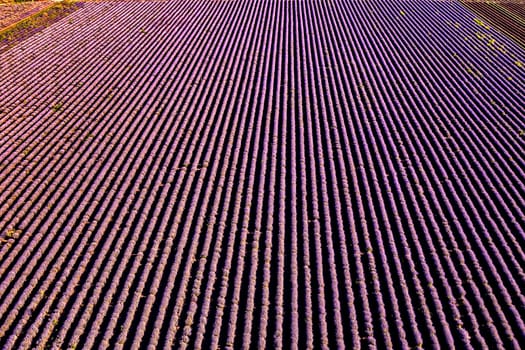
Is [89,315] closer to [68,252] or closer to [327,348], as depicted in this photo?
[68,252]

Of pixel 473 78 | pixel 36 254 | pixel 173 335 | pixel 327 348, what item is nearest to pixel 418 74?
pixel 473 78

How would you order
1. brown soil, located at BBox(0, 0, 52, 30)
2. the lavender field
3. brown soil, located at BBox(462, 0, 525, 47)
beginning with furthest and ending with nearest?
brown soil, located at BBox(0, 0, 52, 30), brown soil, located at BBox(462, 0, 525, 47), the lavender field

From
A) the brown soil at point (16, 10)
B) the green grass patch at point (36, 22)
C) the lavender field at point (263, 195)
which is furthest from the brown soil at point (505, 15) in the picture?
the brown soil at point (16, 10)

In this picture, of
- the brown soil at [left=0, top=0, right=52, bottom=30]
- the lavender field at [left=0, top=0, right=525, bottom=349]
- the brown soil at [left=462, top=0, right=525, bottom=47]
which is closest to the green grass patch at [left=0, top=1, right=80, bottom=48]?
the brown soil at [left=0, top=0, right=52, bottom=30]

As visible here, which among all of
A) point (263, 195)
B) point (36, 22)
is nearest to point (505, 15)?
point (263, 195)

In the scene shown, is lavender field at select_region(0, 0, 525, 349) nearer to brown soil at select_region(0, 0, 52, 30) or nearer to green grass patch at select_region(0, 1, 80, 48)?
→ green grass patch at select_region(0, 1, 80, 48)

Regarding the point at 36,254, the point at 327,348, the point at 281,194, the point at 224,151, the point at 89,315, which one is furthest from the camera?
the point at 224,151

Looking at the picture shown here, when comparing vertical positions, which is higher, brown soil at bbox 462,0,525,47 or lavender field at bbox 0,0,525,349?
brown soil at bbox 462,0,525,47

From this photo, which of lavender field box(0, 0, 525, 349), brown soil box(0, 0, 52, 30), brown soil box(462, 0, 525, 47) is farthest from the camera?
brown soil box(0, 0, 52, 30)
